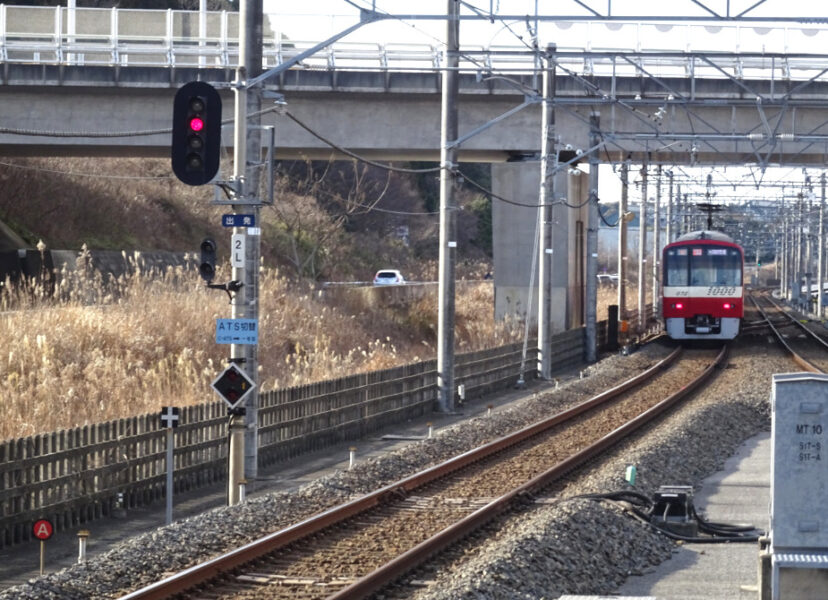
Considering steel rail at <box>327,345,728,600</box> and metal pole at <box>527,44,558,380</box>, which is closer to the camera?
steel rail at <box>327,345,728,600</box>

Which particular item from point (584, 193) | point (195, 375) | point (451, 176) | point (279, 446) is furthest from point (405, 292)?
point (279, 446)

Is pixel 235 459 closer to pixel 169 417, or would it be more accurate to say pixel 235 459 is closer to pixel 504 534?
pixel 169 417

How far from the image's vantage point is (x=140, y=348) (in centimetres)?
2273

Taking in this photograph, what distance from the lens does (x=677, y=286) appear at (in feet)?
134

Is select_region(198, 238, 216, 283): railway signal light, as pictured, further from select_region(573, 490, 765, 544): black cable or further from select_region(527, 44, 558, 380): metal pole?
select_region(527, 44, 558, 380): metal pole

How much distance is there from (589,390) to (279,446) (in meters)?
12.4

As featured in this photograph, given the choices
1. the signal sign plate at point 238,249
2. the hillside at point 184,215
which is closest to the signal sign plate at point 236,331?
the signal sign plate at point 238,249

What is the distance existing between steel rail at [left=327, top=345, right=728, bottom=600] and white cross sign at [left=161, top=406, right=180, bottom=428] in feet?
10.4

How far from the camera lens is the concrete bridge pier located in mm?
38219

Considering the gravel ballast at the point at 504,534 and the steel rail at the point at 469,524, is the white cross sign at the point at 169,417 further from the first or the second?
the steel rail at the point at 469,524

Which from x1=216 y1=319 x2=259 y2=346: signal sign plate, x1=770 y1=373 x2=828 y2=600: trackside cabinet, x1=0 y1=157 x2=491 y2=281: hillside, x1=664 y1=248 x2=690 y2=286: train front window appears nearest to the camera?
x1=770 y1=373 x2=828 y2=600: trackside cabinet

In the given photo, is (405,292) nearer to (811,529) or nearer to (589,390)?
(589,390)

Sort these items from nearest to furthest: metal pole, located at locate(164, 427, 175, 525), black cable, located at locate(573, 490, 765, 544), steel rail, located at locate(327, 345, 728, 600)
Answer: steel rail, located at locate(327, 345, 728, 600) → black cable, located at locate(573, 490, 765, 544) → metal pole, located at locate(164, 427, 175, 525)

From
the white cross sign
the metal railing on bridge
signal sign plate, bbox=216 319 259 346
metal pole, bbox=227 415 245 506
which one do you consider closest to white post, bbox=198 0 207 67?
the metal railing on bridge
